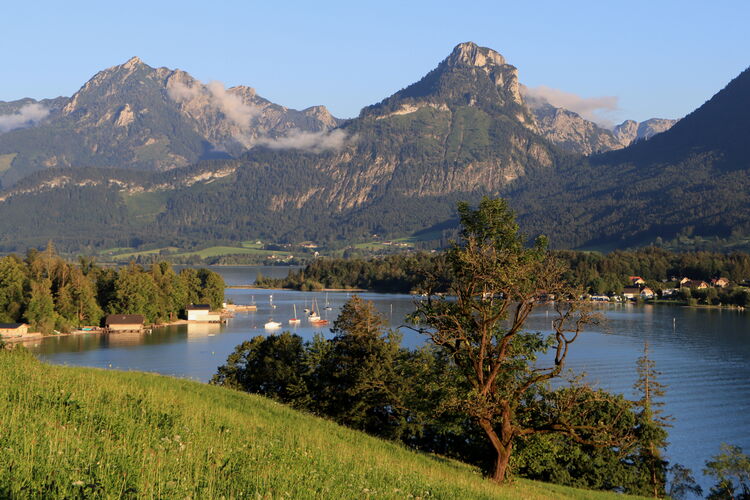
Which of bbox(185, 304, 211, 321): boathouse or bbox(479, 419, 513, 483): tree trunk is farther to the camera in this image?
bbox(185, 304, 211, 321): boathouse

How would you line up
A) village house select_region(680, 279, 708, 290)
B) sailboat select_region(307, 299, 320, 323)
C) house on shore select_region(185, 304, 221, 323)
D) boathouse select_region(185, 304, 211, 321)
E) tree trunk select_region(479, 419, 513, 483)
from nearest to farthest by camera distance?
tree trunk select_region(479, 419, 513, 483) → sailboat select_region(307, 299, 320, 323) → house on shore select_region(185, 304, 221, 323) → boathouse select_region(185, 304, 211, 321) → village house select_region(680, 279, 708, 290)

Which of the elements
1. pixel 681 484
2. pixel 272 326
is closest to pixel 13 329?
pixel 272 326

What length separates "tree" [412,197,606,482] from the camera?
1875 cm

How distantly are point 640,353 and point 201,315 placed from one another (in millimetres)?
62218

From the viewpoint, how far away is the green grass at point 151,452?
766cm

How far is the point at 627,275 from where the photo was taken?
172 meters

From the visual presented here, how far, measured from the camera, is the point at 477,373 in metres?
19.2

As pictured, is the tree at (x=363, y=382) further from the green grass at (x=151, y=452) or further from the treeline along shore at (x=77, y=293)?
the treeline along shore at (x=77, y=293)

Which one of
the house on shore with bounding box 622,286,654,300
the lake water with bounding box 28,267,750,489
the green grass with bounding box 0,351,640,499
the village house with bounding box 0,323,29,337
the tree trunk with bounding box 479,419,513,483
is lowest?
the lake water with bounding box 28,267,750,489

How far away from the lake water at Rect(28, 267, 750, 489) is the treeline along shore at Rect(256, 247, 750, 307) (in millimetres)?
21910

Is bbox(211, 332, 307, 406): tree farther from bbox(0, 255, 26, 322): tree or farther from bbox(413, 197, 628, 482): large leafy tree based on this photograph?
bbox(0, 255, 26, 322): tree

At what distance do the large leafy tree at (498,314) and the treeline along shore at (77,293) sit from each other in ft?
255

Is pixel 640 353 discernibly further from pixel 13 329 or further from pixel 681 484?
pixel 13 329

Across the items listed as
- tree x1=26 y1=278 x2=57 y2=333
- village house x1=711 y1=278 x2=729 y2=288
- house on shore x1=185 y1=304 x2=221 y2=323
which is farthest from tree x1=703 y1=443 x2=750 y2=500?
village house x1=711 y1=278 x2=729 y2=288
